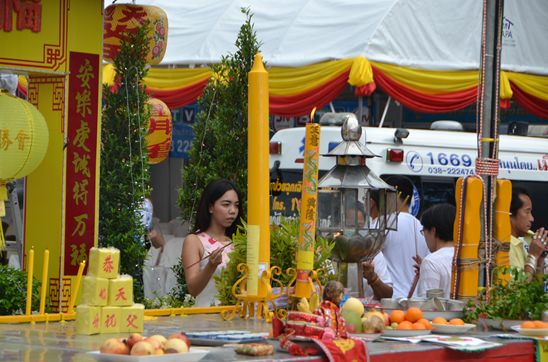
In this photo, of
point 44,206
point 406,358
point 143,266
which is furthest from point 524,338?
point 143,266

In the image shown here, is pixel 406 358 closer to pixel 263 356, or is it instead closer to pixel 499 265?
pixel 263 356

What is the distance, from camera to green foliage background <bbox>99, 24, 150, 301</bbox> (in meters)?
8.60

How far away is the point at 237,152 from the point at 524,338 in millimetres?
4277

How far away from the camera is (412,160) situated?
1157 centimetres

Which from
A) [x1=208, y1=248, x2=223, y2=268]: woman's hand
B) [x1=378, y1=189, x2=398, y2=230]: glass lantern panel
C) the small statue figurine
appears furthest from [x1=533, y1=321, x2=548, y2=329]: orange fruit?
[x1=208, y1=248, x2=223, y2=268]: woman's hand

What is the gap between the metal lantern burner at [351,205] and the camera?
6223 millimetres

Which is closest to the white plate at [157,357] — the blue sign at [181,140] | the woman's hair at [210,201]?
the woman's hair at [210,201]

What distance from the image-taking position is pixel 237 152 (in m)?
9.12

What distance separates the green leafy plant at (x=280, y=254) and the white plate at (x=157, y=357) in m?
1.89

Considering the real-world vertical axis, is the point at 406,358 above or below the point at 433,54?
below

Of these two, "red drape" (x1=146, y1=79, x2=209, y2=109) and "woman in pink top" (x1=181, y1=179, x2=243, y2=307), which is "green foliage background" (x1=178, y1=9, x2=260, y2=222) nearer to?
"woman in pink top" (x1=181, y1=179, x2=243, y2=307)

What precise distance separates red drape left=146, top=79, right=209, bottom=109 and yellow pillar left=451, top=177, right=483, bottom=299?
9.76 m

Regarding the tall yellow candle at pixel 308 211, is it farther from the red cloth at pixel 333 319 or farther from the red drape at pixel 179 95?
the red drape at pixel 179 95

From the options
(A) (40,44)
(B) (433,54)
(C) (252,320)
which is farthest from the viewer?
(B) (433,54)
